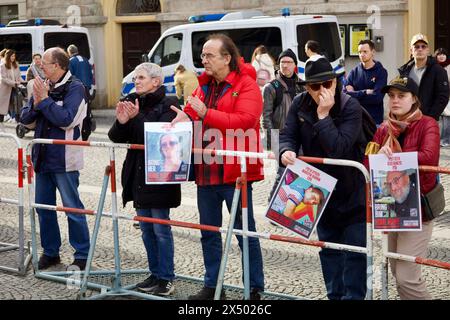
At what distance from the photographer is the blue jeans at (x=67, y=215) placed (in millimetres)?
7602

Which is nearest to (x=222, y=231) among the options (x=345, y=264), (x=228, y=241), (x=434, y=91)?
(x=228, y=241)

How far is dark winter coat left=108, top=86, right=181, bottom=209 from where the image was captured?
6.68 m

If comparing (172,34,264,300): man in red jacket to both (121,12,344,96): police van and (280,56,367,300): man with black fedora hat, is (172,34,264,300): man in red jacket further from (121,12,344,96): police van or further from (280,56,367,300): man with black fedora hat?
(121,12,344,96): police van

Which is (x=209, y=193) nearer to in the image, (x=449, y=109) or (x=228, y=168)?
(x=228, y=168)

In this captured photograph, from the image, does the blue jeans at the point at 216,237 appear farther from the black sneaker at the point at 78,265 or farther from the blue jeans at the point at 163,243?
the black sneaker at the point at 78,265

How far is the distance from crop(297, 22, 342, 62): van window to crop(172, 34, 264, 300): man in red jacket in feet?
35.7

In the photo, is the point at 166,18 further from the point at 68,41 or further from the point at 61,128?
the point at 61,128

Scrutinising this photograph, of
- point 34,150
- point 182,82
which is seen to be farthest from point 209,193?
point 182,82

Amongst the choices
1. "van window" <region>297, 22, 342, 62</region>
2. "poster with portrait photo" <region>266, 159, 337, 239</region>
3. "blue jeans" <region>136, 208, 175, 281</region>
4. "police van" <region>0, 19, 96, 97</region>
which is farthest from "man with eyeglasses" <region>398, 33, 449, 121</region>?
"police van" <region>0, 19, 96, 97</region>

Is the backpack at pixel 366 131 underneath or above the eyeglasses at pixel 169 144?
above

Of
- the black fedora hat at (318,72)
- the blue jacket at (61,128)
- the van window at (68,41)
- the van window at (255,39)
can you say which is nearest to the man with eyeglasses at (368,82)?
the blue jacket at (61,128)

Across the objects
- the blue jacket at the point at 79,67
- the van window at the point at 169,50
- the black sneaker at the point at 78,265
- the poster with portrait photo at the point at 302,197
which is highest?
the van window at the point at 169,50

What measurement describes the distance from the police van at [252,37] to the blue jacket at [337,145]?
35.8 feet

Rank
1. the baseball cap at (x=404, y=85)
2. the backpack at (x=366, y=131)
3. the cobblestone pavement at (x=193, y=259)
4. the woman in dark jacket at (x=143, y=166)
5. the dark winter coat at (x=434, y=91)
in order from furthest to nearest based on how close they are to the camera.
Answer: the dark winter coat at (x=434, y=91) → the cobblestone pavement at (x=193, y=259) → the woman in dark jacket at (x=143, y=166) → the backpack at (x=366, y=131) → the baseball cap at (x=404, y=85)
